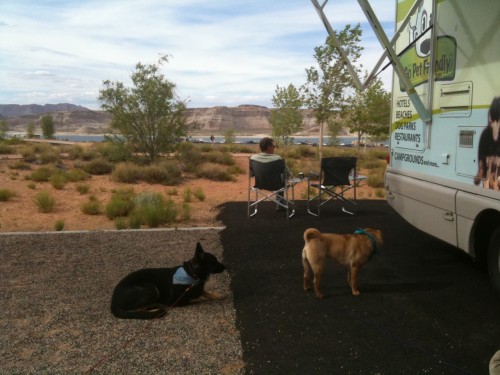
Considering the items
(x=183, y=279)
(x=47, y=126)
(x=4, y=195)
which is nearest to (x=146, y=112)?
(x=4, y=195)

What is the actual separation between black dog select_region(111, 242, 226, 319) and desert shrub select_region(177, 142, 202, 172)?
1414cm

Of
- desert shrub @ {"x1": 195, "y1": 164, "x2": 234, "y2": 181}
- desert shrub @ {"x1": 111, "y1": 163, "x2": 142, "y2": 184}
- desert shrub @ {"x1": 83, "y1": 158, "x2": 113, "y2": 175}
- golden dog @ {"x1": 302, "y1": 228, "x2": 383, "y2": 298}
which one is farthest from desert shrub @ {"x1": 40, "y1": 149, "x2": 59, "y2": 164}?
golden dog @ {"x1": 302, "y1": 228, "x2": 383, "y2": 298}

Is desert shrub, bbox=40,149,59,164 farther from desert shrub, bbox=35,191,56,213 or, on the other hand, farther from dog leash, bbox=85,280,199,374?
dog leash, bbox=85,280,199,374

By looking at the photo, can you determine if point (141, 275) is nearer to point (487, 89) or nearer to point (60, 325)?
point (60, 325)

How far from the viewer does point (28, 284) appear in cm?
492

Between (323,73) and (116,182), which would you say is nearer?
(116,182)

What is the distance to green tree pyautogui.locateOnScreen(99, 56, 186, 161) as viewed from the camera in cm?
1931

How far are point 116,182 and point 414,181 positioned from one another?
12064 millimetres

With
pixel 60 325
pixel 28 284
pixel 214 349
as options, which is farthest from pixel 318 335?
pixel 28 284

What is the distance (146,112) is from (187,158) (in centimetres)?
261

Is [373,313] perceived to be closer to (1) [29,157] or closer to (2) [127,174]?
(2) [127,174]

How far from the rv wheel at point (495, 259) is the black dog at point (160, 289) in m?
2.47

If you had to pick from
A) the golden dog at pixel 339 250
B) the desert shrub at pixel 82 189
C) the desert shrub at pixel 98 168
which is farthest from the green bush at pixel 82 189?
the golden dog at pixel 339 250

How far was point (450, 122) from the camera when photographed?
179 inches
